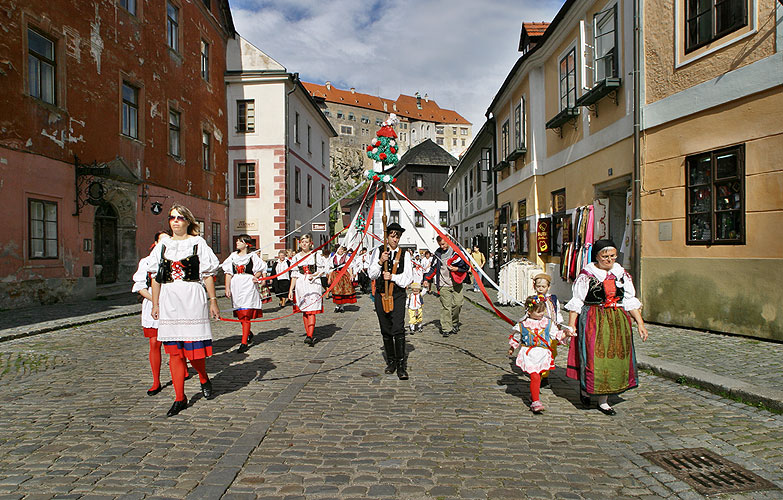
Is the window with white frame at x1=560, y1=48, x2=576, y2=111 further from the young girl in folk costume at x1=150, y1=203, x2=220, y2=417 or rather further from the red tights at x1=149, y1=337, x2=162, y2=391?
the red tights at x1=149, y1=337, x2=162, y2=391

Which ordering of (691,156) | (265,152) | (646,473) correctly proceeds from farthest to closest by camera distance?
(265,152)
(691,156)
(646,473)

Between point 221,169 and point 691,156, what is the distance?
67.6ft

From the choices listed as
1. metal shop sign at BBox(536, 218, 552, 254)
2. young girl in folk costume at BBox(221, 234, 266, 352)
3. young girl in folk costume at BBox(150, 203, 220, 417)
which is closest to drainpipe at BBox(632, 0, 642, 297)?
metal shop sign at BBox(536, 218, 552, 254)

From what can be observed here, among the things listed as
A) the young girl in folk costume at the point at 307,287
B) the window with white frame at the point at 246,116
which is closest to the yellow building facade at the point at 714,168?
the young girl in folk costume at the point at 307,287

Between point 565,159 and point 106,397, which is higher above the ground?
point 565,159

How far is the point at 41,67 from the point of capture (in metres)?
12.9

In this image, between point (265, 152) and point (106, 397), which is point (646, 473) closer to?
point (106, 397)

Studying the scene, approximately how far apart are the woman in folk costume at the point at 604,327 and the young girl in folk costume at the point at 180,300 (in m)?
3.59

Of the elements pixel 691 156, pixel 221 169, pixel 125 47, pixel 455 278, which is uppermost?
pixel 125 47

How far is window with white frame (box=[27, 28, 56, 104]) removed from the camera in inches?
492

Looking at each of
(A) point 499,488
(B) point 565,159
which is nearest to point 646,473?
(A) point 499,488

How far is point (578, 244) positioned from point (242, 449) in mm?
10173

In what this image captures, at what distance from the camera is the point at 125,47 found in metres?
16.2

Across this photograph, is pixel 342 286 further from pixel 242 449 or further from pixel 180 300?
pixel 242 449
